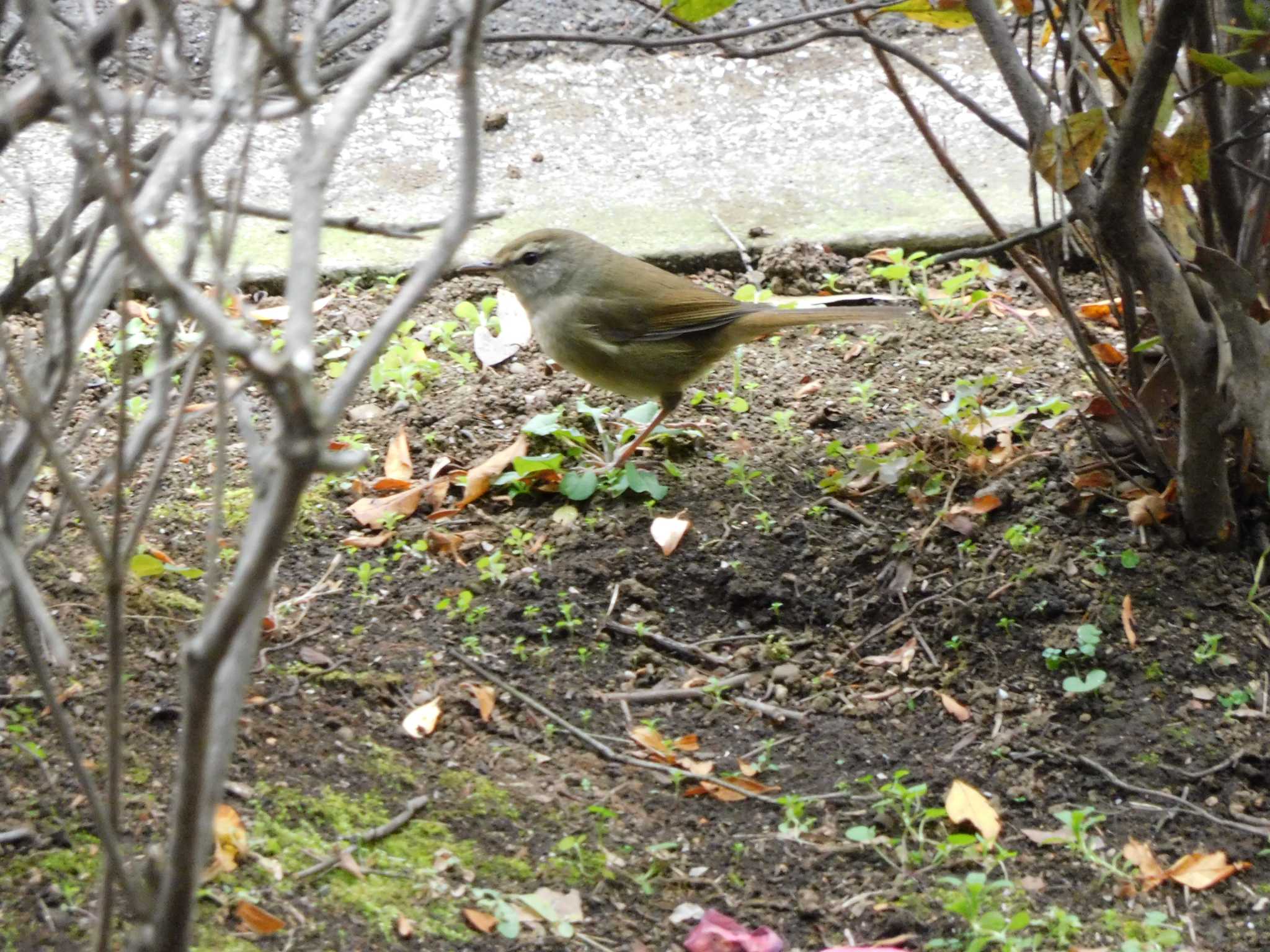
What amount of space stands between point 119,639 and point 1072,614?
7.25 feet

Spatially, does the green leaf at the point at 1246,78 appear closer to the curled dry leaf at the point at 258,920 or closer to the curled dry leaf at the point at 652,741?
the curled dry leaf at the point at 652,741

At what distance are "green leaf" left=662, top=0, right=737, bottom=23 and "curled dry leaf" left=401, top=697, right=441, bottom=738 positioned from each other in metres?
1.53

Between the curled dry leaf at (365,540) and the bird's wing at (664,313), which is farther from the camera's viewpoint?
the bird's wing at (664,313)

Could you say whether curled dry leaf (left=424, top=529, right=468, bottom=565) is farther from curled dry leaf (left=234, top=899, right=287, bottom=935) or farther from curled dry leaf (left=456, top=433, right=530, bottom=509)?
curled dry leaf (left=234, top=899, right=287, bottom=935)

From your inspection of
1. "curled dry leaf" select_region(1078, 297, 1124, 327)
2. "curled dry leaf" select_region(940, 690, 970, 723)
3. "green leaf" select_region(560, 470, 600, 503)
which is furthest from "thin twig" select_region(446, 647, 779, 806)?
"curled dry leaf" select_region(1078, 297, 1124, 327)

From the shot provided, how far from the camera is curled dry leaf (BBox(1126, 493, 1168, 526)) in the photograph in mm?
3178

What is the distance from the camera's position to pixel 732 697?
9.84ft

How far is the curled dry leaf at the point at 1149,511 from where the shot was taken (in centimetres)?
318

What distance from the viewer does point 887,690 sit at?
2986 millimetres

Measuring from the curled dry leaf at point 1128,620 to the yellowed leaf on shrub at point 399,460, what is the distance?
1919 millimetres

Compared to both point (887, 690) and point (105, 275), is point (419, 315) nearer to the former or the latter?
point (887, 690)

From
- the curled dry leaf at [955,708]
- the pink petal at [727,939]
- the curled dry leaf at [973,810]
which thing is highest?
the pink petal at [727,939]

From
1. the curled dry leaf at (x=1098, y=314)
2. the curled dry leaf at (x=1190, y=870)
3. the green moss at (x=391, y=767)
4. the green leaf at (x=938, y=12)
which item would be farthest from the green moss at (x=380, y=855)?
the curled dry leaf at (x=1098, y=314)

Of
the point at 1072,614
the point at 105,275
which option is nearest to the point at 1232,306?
the point at 1072,614
